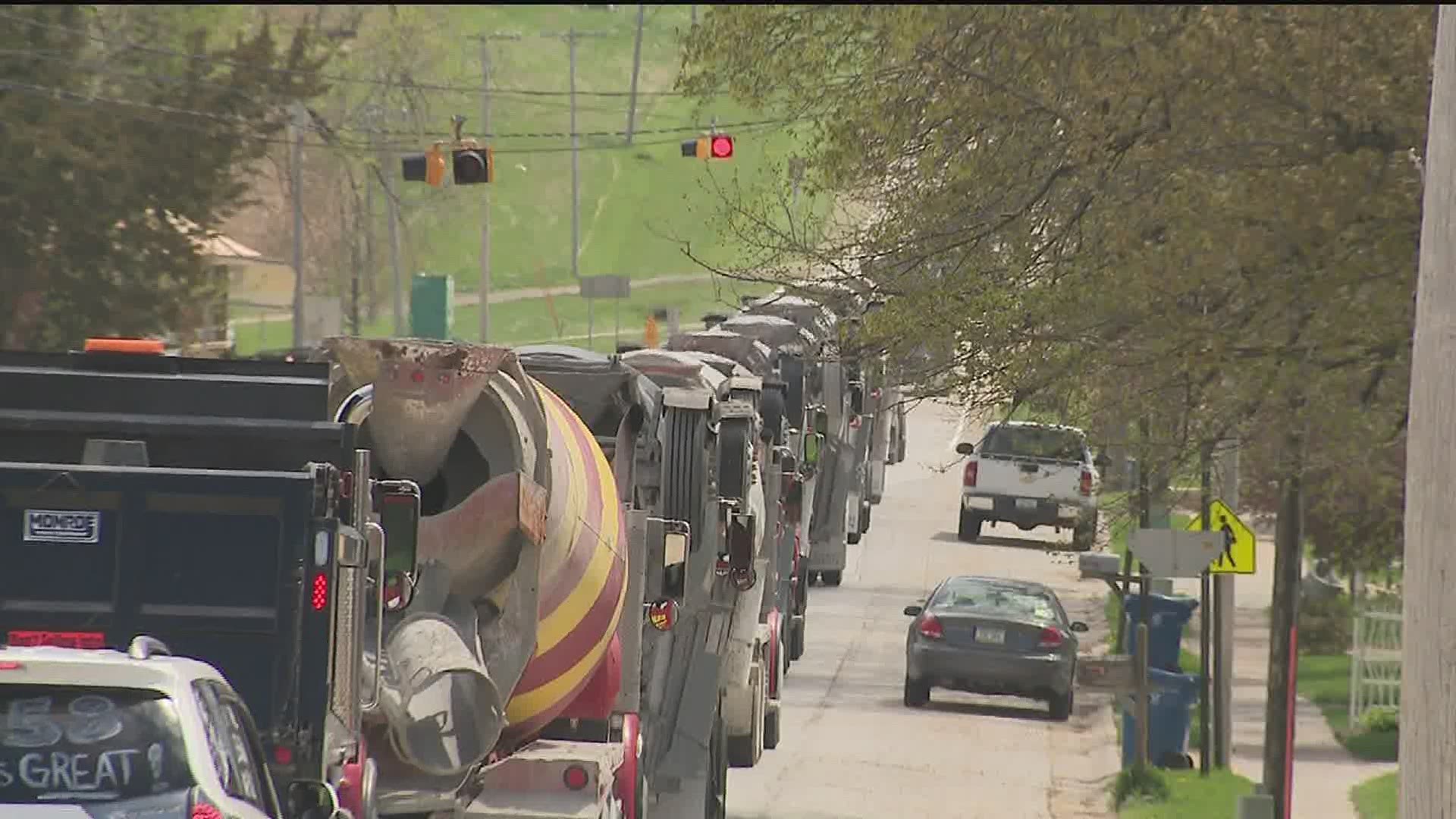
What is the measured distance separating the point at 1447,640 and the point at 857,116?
6487 millimetres

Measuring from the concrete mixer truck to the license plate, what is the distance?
14.9 metres

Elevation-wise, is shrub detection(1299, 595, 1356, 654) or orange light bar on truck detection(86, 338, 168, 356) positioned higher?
orange light bar on truck detection(86, 338, 168, 356)

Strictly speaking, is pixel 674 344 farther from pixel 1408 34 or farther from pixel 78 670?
pixel 78 670

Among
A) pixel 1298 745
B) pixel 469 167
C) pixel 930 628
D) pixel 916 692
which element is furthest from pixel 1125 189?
pixel 469 167

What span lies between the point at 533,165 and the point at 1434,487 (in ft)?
465

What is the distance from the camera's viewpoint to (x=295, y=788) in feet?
28.8

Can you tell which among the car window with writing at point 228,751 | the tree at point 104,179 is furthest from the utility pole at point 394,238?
the car window with writing at point 228,751

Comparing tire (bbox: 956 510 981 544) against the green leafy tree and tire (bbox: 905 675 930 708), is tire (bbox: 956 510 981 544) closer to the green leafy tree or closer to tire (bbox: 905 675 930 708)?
tire (bbox: 905 675 930 708)

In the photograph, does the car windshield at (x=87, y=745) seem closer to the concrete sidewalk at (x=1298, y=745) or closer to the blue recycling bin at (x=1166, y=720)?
the concrete sidewalk at (x=1298, y=745)

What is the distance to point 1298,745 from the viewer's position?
99.5ft

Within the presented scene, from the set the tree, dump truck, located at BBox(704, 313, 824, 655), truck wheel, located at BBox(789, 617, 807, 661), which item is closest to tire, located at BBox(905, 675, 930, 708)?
dump truck, located at BBox(704, 313, 824, 655)

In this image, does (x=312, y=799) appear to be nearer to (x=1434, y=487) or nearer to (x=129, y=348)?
(x=129, y=348)

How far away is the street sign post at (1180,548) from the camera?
2186 centimetres

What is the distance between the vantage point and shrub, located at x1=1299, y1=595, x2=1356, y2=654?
42.2m
